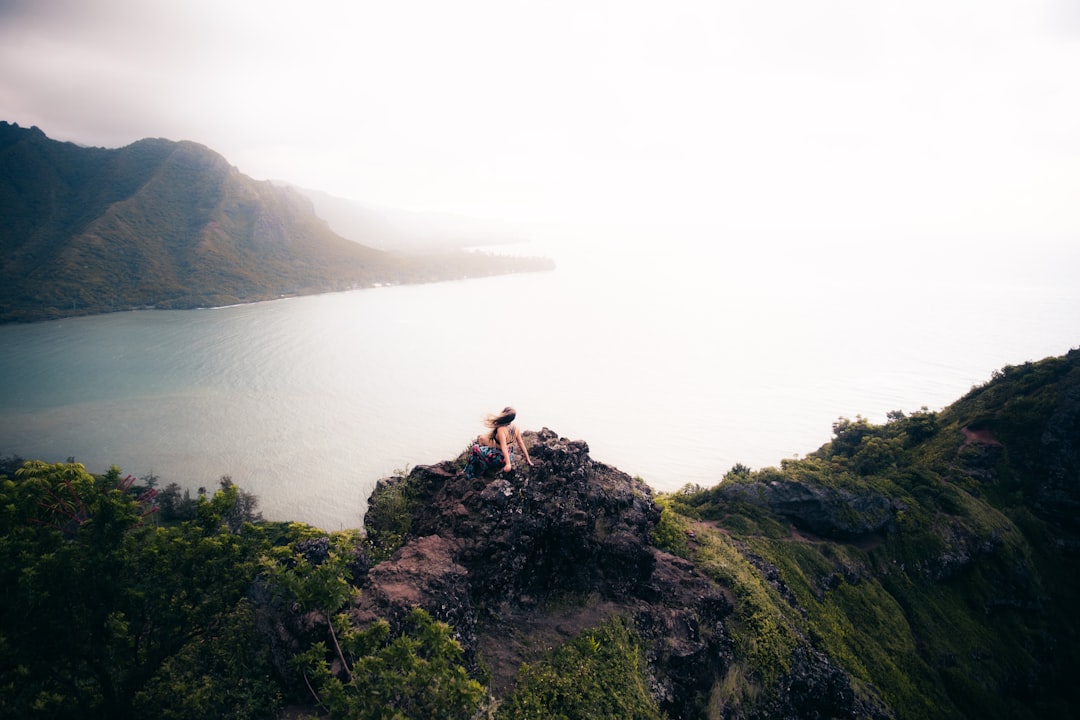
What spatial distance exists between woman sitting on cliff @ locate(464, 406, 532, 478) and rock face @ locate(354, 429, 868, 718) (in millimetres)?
374

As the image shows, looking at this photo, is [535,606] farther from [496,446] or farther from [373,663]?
[373,663]

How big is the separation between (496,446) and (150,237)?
14909 cm

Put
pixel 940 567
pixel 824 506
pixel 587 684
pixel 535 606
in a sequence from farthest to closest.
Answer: pixel 824 506
pixel 940 567
pixel 535 606
pixel 587 684

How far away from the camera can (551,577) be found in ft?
36.4

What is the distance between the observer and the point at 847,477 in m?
22.3

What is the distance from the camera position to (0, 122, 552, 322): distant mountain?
311 ft

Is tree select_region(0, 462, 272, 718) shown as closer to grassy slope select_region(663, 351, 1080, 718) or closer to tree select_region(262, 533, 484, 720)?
tree select_region(262, 533, 484, 720)

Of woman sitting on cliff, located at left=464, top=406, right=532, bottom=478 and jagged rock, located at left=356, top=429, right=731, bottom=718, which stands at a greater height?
woman sitting on cliff, located at left=464, top=406, right=532, bottom=478

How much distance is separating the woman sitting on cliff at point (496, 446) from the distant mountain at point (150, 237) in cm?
12061

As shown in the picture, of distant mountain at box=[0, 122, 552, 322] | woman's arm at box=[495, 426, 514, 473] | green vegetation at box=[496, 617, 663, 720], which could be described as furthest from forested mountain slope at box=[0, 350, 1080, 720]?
distant mountain at box=[0, 122, 552, 322]

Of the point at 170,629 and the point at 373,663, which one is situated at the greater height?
the point at 373,663

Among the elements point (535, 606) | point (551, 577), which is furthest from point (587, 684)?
point (551, 577)

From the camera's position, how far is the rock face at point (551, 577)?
367 inches

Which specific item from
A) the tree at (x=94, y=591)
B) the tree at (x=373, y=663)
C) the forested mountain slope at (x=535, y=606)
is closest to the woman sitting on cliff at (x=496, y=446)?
the forested mountain slope at (x=535, y=606)
